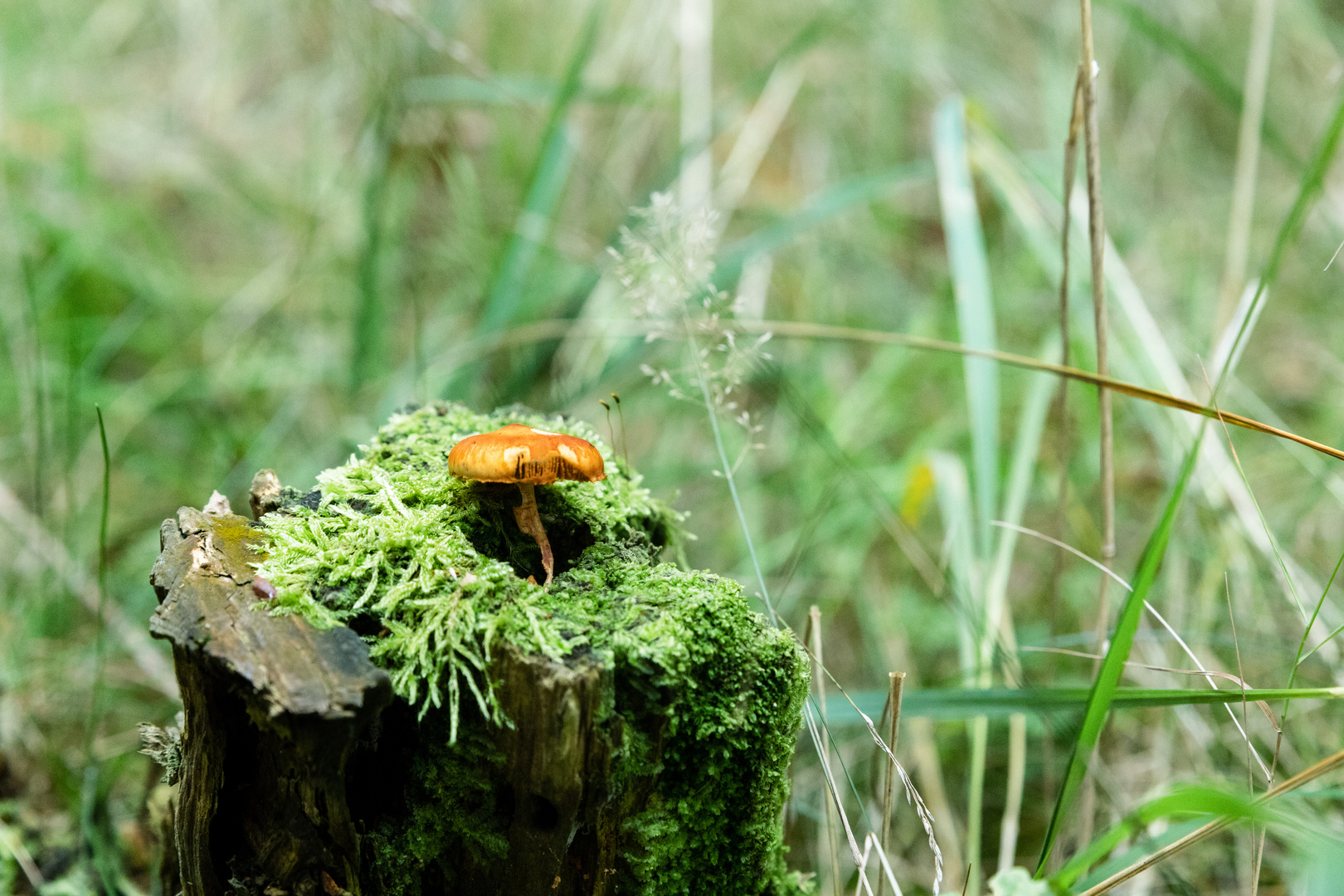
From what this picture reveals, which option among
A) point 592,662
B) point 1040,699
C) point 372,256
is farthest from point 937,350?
point 372,256

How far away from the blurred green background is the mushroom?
1.94 feet

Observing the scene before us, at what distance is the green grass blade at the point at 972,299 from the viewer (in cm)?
195

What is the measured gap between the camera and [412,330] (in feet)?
14.5

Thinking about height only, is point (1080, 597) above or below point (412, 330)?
below

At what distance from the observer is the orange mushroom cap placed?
1.25m

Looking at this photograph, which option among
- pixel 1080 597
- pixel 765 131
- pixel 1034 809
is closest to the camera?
pixel 1034 809

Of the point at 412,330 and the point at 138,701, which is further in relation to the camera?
the point at 412,330

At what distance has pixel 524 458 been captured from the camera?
1252 millimetres

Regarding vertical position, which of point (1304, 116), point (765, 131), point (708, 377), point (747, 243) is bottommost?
point (708, 377)

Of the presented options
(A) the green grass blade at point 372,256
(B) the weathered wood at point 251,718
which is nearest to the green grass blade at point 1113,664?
(B) the weathered wood at point 251,718

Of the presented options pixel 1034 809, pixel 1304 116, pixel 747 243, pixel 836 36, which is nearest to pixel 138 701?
pixel 747 243

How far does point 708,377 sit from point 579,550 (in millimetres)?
408

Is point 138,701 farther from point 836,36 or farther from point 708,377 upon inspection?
point 836,36

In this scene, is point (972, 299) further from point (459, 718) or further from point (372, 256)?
point (372, 256)
